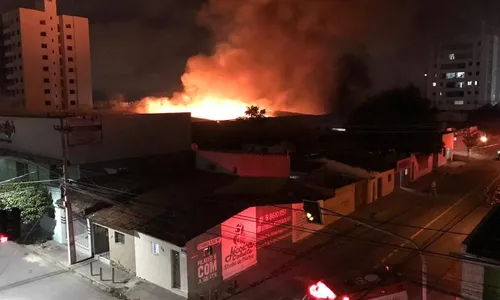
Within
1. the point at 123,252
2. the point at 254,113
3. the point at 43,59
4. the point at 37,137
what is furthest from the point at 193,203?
the point at 43,59

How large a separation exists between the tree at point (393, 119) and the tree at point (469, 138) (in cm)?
255

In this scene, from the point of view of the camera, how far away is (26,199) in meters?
20.0

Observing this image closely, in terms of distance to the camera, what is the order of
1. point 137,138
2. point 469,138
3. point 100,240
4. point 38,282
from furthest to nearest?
point 469,138, point 137,138, point 100,240, point 38,282

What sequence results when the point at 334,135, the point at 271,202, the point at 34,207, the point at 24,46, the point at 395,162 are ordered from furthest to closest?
the point at 24,46, the point at 334,135, the point at 395,162, the point at 34,207, the point at 271,202

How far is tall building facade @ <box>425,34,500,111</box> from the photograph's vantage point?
76625mm

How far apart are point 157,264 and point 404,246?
1028 cm

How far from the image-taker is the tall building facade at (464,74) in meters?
76.6

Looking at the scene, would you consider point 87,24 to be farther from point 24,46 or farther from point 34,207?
point 34,207

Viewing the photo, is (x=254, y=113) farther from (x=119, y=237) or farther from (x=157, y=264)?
(x=157, y=264)

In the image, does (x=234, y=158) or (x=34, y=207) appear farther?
(x=234, y=158)

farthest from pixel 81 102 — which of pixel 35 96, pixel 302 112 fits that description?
pixel 302 112

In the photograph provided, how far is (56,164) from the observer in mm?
21078

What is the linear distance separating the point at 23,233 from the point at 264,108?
34.1 m

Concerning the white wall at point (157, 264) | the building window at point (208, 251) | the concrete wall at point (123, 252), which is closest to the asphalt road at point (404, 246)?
the building window at point (208, 251)
